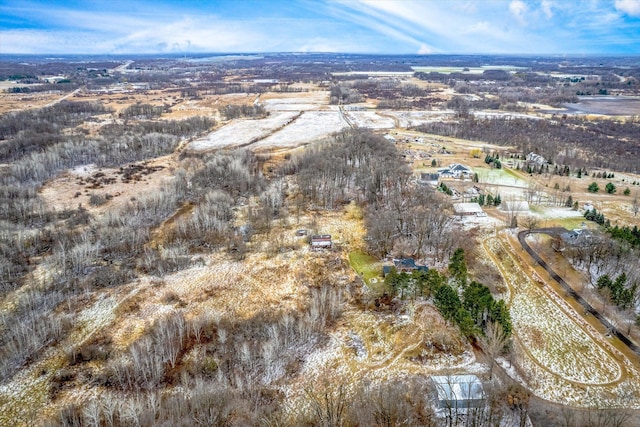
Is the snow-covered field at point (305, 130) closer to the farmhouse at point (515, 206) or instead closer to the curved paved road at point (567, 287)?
the farmhouse at point (515, 206)

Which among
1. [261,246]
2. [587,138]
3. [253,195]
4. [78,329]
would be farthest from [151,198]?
[587,138]

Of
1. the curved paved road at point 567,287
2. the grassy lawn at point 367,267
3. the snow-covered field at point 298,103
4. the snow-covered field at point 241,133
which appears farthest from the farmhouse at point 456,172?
the snow-covered field at point 298,103

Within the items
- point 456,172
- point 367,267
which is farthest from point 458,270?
point 456,172

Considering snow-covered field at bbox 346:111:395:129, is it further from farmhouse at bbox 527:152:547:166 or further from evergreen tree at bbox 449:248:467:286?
evergreen tree at bbox 449:248:467:286

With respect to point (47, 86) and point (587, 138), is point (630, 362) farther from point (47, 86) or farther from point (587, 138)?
point (47, 86)

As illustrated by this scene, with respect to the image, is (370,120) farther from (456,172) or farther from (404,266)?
(404,266)

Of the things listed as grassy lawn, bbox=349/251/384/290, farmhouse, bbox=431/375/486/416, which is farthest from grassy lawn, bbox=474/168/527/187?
farmhouse, bbox=431/375/486/416
